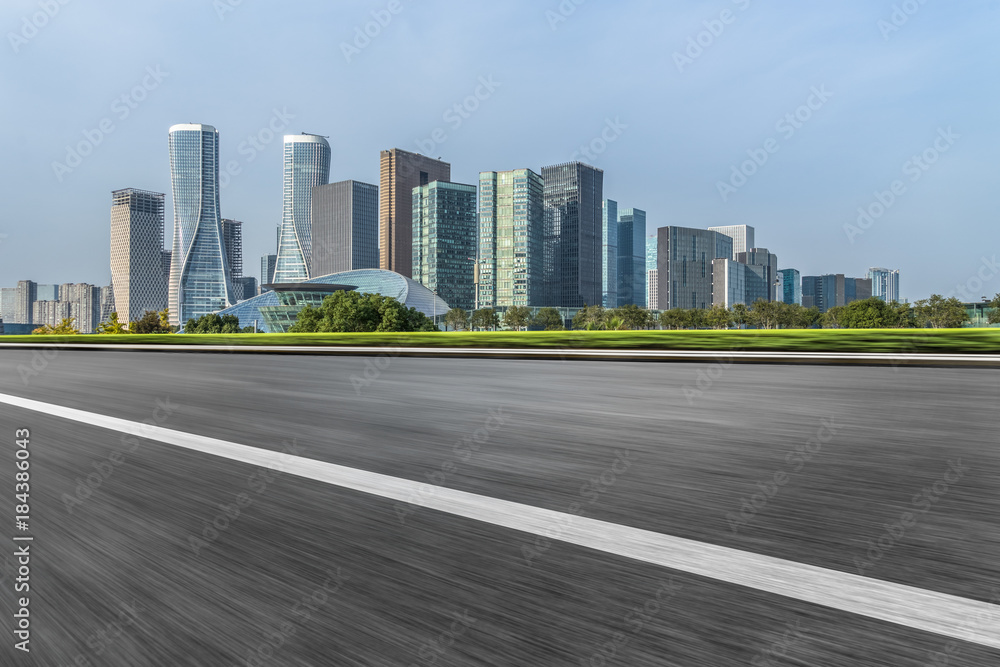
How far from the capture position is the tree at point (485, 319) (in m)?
97.4

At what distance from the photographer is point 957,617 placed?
185 cm

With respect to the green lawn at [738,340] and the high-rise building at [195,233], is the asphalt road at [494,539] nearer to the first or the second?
the green lawn at [738,340]

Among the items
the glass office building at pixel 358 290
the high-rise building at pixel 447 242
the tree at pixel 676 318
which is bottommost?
the tree at pixel 676 318

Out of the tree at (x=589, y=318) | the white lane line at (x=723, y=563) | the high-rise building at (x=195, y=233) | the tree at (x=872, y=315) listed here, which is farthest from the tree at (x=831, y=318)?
the high-rise building at (x=195, y=233)

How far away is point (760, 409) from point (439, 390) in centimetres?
467

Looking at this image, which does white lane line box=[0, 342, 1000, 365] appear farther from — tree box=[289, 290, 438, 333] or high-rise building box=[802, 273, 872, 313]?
high-rise building box=[802, 273, 872, 313]

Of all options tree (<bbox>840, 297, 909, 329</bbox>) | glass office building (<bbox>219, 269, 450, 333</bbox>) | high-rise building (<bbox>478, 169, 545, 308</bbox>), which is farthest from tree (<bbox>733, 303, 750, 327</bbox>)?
high-rise building (<bbox>478, 169, 545, 308</bbox>)

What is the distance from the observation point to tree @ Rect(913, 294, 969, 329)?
49562mm

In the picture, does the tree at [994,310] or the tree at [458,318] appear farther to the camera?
the tree at [458,318]

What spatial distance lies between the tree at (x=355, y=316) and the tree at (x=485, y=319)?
33.8 meters

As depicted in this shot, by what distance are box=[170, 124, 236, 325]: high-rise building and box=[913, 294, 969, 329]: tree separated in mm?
168069

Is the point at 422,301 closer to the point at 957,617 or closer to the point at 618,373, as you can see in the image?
the point at 618,373

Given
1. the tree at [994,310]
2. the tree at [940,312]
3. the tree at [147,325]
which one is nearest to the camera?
the tree at [994,310]

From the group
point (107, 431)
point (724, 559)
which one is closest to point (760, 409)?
point (724, 559)
